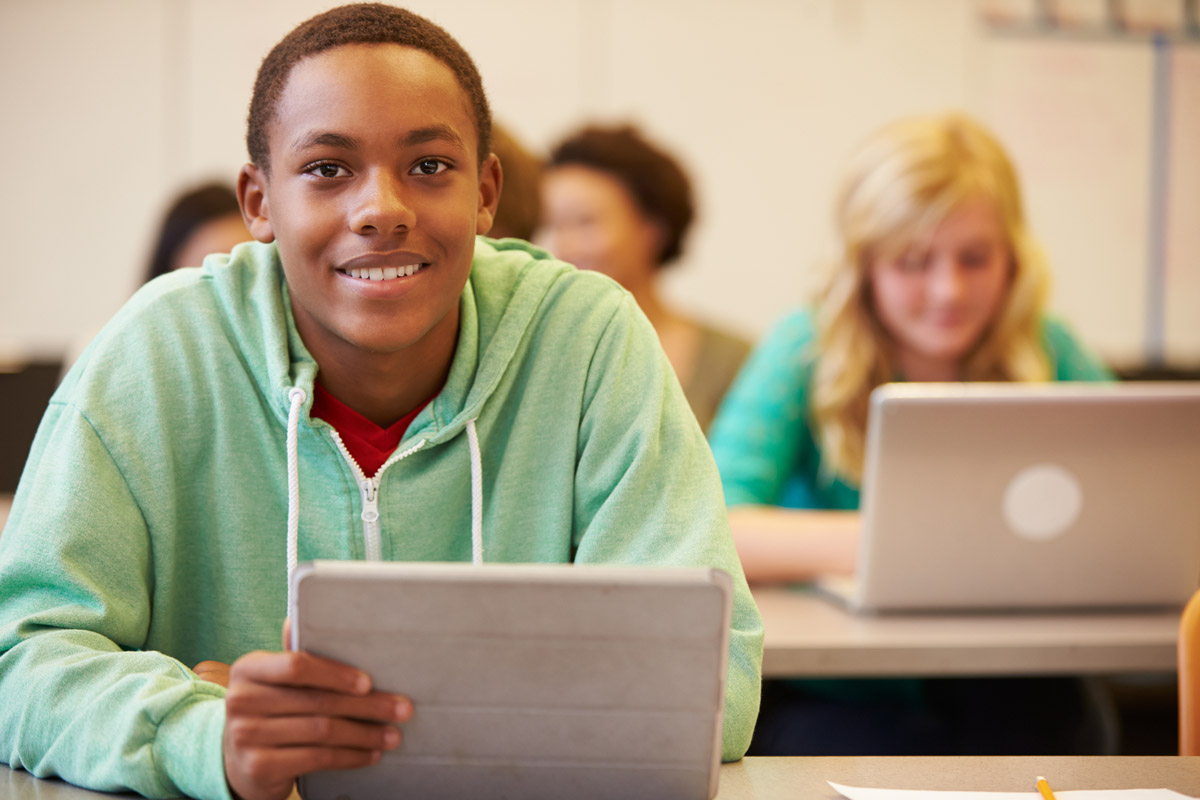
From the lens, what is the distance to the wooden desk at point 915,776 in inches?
34.5

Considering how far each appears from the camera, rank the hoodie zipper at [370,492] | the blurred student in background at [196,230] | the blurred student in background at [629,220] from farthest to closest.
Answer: the blurred student in background at [629,220], the blurred student in background at [196,230], the hoodie zipper at [370,492]

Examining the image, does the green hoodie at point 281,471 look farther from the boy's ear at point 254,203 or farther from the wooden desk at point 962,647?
the wooden desk at point 962,647

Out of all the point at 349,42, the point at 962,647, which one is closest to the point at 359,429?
the point at 349,42

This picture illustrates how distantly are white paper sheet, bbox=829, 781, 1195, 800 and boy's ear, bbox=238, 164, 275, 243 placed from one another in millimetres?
726

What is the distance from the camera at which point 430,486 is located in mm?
1092

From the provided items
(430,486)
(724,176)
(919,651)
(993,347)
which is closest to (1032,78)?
(724,176)

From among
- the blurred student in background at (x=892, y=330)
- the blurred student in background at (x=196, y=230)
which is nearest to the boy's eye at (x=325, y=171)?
the blurred student in background at (x=892, y=330)

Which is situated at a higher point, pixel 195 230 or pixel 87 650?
pixel 195 230

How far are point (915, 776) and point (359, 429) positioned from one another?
0.59 meters

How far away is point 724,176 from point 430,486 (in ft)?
9.22

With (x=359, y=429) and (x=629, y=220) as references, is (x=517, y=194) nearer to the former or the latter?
(x=629, y=220)

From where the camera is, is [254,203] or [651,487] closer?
[651,487]

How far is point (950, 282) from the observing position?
2006mm

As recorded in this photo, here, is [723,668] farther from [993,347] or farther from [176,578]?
[993,347]
